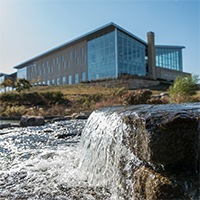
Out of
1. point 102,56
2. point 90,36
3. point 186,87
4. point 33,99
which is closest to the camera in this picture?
point 186,87

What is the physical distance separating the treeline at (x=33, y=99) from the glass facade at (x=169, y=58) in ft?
97.2

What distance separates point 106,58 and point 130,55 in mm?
4441

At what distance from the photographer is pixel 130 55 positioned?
3162cm

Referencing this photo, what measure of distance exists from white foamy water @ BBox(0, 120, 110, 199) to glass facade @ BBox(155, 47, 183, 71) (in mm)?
38712

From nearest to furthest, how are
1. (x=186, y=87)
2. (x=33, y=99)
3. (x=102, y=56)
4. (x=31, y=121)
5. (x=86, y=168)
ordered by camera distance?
(x=86, y=168) < (x=31, y=121) < (x=186, y=87) < (x=33, y=99) < (x=102, y=56)

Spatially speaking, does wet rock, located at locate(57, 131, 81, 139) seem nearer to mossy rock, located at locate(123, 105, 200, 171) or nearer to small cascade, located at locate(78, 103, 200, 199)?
small cascade, located at locate(78, 103, 200, 199)

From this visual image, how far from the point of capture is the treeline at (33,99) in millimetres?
16491

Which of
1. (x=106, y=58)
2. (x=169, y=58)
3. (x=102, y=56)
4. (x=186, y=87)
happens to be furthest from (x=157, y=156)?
(x=169, y=58)

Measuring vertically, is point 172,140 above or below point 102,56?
below

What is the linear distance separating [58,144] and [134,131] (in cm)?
402

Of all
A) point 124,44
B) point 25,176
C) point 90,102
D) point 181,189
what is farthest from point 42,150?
point 124,44

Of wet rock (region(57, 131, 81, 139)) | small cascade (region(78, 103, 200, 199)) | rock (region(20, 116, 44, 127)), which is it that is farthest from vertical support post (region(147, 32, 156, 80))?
small cascade (region(78, 103, 200, 199))

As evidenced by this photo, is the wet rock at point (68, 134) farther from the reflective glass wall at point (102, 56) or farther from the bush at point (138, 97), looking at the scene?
the reflective glass wall at point (102, 56)

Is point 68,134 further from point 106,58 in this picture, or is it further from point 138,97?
point 106,58
